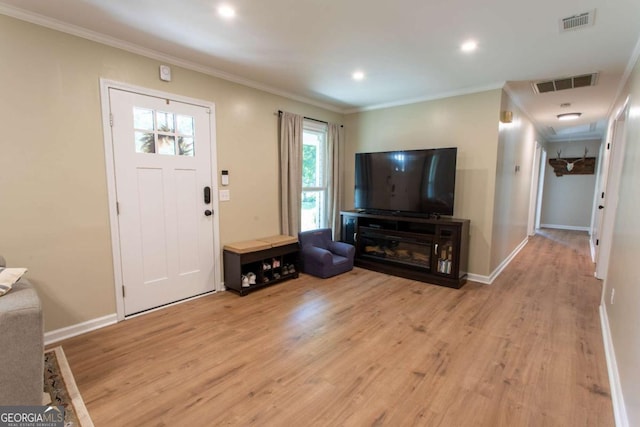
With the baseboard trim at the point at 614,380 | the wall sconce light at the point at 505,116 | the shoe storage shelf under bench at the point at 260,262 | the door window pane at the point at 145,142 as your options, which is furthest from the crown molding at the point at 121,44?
the baseboard trim at the point at 614,380

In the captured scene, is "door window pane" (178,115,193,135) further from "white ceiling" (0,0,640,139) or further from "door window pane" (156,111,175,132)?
"white ceiling" (0,0,640,139)

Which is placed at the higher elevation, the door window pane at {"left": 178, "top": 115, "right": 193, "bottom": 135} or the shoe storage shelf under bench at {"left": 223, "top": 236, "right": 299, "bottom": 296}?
the door window pane at {"left": 178, "top": 115, "right": 193, "bottom": 135}

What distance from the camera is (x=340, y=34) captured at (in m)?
2.49

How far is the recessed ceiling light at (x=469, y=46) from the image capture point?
2.59 m

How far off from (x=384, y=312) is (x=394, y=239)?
1465mm

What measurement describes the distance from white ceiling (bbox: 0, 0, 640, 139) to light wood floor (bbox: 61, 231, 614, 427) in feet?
8.23

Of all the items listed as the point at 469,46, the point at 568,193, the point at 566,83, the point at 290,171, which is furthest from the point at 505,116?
the point at 568,193

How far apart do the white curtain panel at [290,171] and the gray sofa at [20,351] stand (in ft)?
9.38

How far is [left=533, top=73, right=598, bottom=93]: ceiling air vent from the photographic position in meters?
3.41

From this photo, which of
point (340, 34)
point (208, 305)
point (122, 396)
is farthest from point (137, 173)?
point (340, 34)

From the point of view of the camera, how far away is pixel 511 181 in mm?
4586

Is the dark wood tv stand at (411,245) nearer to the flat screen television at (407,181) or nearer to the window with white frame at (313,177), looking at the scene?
the flat screen television at (407,181)

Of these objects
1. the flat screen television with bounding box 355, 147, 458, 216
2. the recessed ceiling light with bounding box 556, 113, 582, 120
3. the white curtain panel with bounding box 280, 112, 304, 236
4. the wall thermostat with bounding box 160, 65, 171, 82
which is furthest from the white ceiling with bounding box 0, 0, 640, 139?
the recessed ceiling light with bounding box 556, 113, 582, 120

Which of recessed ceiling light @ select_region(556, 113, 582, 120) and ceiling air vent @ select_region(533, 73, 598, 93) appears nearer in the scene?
ceiling air vent @ select_region(533, 73, 598, 93)
